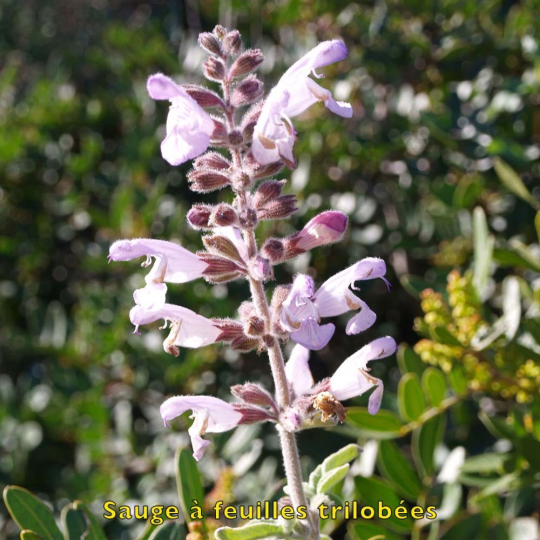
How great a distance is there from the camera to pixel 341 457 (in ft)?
4.49

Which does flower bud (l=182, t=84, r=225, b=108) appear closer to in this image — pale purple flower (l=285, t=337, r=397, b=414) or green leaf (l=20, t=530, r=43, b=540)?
pale purple flower (l=285, t=337, r=397, b=414)

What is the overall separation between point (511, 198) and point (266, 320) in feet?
6.03

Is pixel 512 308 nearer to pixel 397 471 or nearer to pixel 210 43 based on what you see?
pixel 397 471

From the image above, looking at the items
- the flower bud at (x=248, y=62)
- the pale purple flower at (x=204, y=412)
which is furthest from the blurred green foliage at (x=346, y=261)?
the flower bud at (x=248, y=62)

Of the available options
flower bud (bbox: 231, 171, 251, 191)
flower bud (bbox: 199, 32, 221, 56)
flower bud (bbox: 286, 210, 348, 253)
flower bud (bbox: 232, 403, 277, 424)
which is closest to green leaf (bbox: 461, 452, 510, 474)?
flower bud (bbox: 232, 403, 277, 424)

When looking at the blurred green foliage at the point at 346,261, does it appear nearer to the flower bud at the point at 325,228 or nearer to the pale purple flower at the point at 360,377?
the pale purple flower at the point at 360,377

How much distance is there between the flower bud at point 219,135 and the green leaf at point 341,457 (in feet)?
2.23

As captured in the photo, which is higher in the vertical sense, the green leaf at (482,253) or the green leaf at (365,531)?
the green leaf at (482,253)

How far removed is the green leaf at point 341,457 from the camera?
1.35 metres

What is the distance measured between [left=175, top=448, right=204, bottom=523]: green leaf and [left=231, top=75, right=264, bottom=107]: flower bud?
802 mm

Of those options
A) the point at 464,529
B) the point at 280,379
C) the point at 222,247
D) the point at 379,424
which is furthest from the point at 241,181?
the point at 464,529

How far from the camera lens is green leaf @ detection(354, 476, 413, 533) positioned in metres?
1.77

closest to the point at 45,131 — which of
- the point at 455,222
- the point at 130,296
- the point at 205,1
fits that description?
the point at 205,1

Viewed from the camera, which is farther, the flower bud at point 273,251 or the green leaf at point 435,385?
the green leaf at point 435,385
